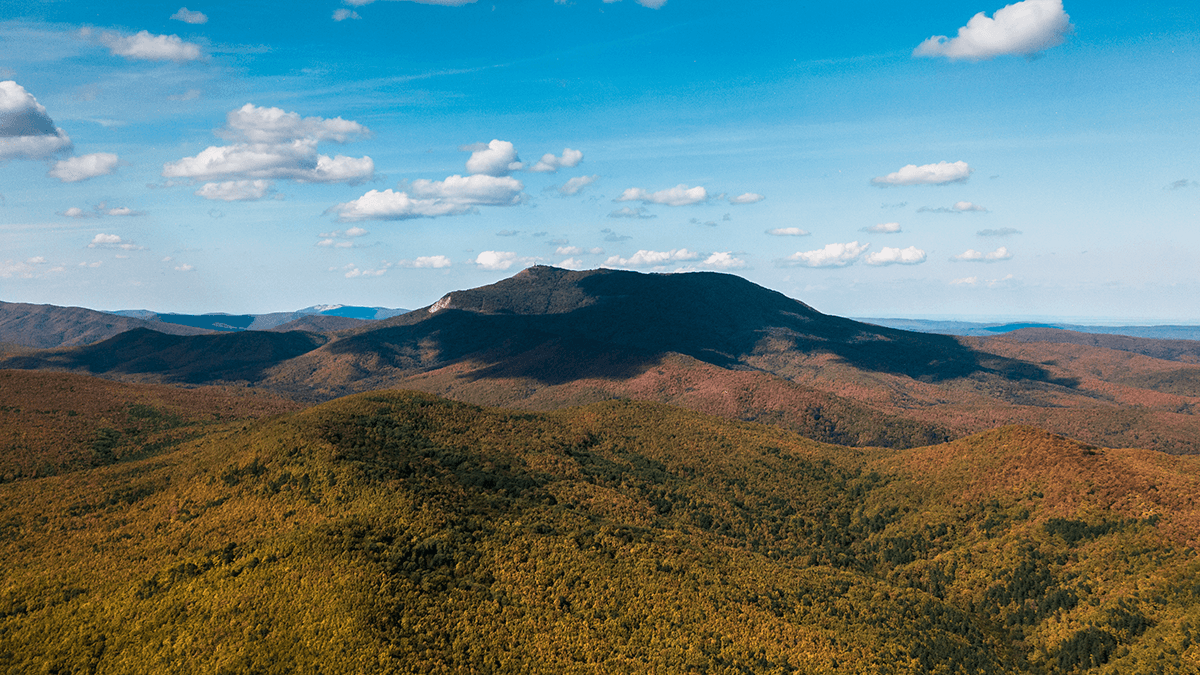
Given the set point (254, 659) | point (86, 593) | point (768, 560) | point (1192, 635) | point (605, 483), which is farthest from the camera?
point (605, 483)

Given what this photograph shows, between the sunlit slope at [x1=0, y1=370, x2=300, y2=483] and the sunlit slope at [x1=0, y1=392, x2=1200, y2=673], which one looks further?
the sunlit slope at [x1=0, y1=370, x2=300, y2=483]

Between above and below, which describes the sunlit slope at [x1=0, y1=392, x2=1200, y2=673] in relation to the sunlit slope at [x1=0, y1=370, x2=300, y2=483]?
below

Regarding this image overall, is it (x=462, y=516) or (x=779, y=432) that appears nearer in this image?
(x=462, y=516)

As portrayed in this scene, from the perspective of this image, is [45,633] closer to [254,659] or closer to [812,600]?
[254,659]

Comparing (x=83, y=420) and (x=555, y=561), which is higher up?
(x=83, y=420)

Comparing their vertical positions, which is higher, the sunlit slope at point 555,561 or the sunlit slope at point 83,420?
the sunlit slope at point 83,420

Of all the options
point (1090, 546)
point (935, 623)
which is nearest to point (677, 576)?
point (935, 623)

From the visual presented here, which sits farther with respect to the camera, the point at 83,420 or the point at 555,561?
the point at 83,420

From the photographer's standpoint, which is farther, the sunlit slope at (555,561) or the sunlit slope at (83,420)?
the sunlit slope at (83,420)
